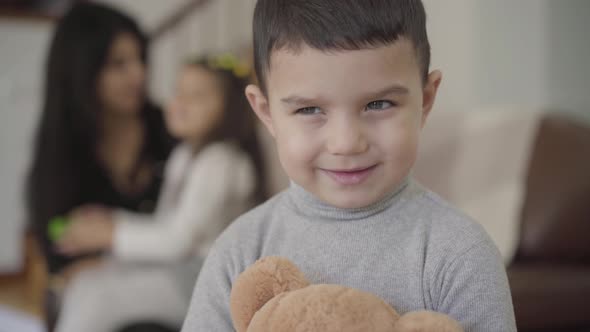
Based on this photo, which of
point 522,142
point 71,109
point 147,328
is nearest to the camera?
point 147,328

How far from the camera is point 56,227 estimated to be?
181cm

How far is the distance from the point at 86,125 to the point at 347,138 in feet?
4.76

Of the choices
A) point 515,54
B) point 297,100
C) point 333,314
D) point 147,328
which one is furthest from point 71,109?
point 333,314

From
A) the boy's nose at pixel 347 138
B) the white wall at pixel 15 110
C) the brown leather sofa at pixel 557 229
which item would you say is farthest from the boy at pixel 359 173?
the white wall at pixel 15 110

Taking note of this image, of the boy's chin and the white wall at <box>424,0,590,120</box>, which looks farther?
the white wall at <box>424,0,590,120</box>

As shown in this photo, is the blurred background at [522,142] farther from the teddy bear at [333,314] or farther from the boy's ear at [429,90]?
the teddy bear at [333,314]

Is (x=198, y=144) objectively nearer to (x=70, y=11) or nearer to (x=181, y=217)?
(x=181, y=217)

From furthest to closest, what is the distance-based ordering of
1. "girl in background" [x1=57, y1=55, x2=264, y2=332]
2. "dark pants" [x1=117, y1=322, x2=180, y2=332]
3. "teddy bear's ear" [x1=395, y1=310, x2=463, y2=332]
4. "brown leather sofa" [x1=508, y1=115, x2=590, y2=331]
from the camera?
1. "girl in background" [x1=57, y1=55, x2=264, y2=332]
2. "dark pants" [x1=117, y1=322, x2=180, y2=332]
3. "brown leather sofa" [x1=508, y1=115, x2=590, y2=331]
4. "teddy bear's ear" [x1=395, y1=310, x2=463, y2=332]

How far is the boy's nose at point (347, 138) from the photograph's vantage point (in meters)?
0.60

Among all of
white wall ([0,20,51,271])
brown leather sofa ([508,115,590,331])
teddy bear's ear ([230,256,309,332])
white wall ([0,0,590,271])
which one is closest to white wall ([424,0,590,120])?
white wall ([0,0,590,271])

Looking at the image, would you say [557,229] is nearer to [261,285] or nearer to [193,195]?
[193,195]

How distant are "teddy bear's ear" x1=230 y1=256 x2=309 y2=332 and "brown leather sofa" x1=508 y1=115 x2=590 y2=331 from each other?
694 mm

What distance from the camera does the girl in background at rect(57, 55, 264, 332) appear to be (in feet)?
4.97

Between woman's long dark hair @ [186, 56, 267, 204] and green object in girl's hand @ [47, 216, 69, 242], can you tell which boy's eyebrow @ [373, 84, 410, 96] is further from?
green object in girl's hand @ [47, 216, 69, 242]
